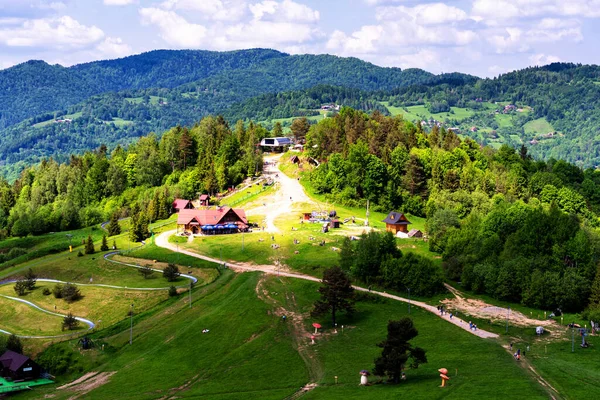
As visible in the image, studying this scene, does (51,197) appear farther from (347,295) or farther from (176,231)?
(347,295)

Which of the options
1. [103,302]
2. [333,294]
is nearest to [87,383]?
[103,302]

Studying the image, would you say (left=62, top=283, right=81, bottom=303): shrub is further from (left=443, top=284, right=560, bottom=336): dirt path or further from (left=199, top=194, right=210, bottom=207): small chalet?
(left=199, top=194, right=210, bottom=207): small chalet

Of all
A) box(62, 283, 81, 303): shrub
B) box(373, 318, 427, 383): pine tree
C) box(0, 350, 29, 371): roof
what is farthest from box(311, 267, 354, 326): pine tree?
box(62, 283, 81, 303): shrub

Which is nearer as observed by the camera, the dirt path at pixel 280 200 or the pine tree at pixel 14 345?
the pine tree at pixel 14 345

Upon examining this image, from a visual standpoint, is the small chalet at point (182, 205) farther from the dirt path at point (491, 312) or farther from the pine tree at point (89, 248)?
the dirt path at point (491, 312)

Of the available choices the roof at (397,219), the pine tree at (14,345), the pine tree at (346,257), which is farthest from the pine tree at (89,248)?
the roof at (397,219)

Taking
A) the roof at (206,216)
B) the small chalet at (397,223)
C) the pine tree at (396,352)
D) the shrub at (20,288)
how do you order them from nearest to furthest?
the pine tree at (396,352), the shrub at (20,288), the small chalet at (397,223), the roof at (206,216)
